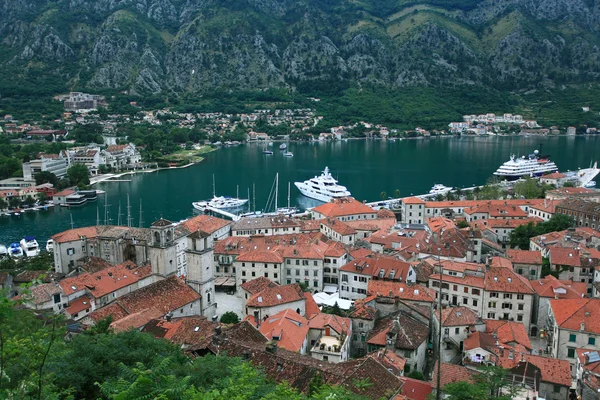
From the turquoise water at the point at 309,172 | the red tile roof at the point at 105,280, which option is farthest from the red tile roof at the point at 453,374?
the turquoise water at the point at 309,172

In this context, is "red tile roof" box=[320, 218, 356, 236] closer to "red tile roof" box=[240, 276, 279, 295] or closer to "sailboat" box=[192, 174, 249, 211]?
"red tile roof" box=[240, 276, 279, 295]

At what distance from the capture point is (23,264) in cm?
3544

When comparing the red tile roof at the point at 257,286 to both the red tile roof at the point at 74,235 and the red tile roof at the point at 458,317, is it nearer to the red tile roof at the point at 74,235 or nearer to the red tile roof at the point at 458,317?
the red tile roof at the point at 458,317

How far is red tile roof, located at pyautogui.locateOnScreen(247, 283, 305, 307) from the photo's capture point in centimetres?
2288

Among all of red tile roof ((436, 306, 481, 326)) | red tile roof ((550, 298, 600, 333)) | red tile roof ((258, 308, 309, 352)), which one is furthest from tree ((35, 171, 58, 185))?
red tile roof ((550, 298, 600, 333))

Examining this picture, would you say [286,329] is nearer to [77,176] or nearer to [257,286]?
[257,286]

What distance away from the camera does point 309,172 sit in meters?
84.5

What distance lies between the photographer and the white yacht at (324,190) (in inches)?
2414

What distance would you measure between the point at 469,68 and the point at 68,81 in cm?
13467

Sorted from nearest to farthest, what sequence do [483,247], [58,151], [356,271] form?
[356,271], [483,247], [58,151]

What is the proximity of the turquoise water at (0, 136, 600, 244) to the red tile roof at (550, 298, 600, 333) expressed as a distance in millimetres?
41591

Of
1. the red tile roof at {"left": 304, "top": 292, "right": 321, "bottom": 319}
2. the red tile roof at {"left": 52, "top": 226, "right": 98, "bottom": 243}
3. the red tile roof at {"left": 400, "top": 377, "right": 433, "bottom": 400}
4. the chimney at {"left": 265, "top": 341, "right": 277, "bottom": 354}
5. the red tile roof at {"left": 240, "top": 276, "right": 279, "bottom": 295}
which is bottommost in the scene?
the red tile roof at {"left": 304, "top": 292, "right": 321, "bottom": 319}

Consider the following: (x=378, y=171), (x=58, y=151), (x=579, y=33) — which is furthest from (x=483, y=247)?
(x=579, y=33)

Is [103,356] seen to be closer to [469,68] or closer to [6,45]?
[6,45]
